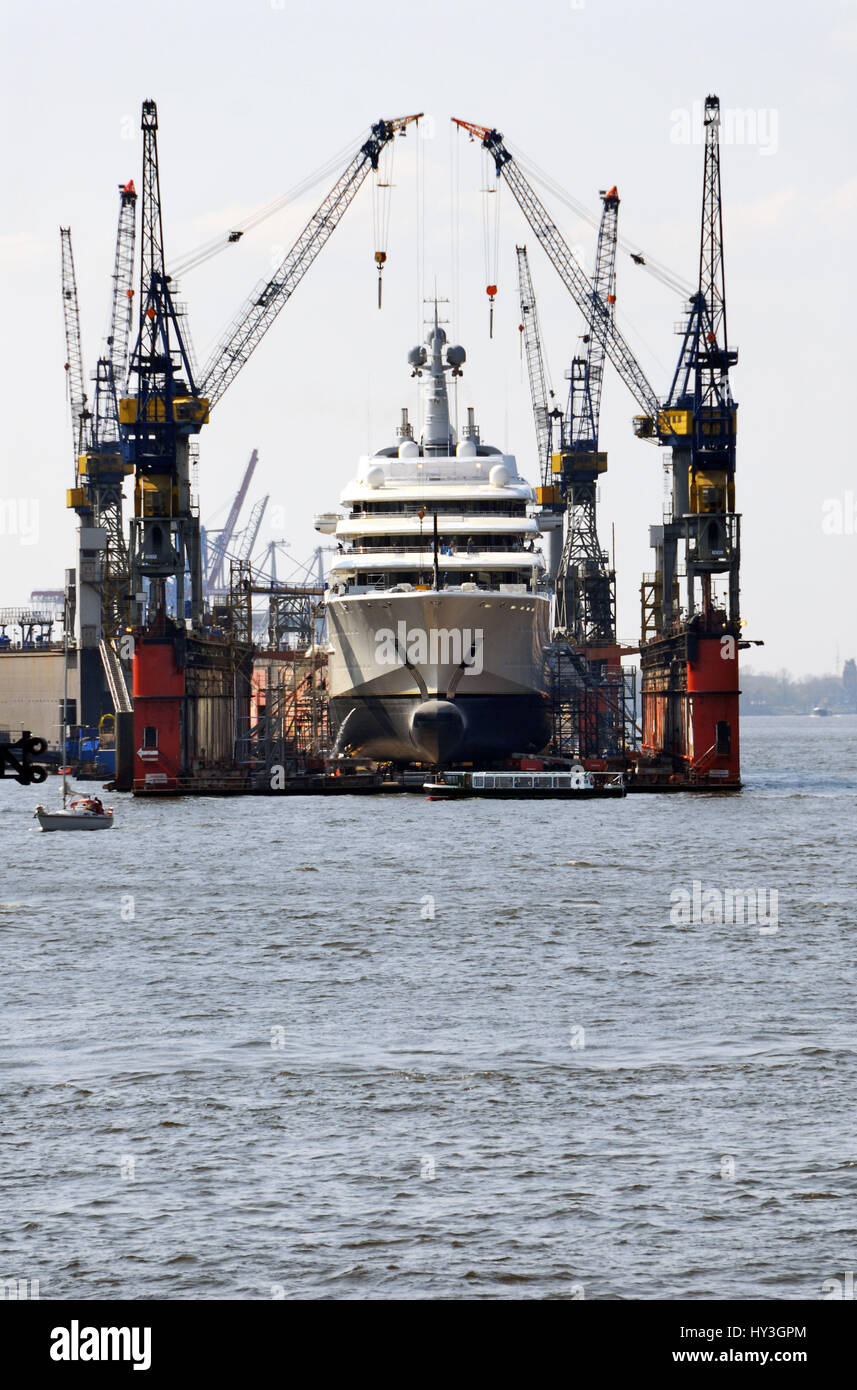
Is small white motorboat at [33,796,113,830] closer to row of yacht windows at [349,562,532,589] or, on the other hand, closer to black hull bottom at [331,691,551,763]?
black hull bottom at [331,691,551,763]

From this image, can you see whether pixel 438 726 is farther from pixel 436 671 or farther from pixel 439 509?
pixel 439 509

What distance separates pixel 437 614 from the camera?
10069 centimetres

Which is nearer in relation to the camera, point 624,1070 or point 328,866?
point 624,1070

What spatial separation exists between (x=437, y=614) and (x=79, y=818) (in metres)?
22.5

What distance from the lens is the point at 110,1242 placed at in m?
23.2

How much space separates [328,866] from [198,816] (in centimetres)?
2788

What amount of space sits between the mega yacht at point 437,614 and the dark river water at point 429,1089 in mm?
36474

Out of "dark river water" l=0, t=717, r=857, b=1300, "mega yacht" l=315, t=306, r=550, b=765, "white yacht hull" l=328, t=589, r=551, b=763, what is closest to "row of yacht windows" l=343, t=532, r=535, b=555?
"mega yacht" l=315, t=306, r=550, b=765

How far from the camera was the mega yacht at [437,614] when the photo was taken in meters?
101

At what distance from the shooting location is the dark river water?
2262cm
